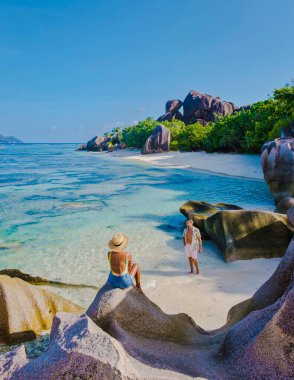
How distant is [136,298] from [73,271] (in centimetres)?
512

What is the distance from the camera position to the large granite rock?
16.0 m

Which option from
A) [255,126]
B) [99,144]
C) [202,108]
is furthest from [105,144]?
Answer: [255,126]

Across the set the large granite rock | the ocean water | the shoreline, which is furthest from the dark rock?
the large granite rock

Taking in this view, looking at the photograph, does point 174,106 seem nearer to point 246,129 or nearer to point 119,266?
point 246,129

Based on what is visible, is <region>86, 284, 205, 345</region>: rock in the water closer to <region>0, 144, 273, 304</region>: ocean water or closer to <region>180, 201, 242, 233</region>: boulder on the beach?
<region>0, 144, 273, 304</region>: ocean water

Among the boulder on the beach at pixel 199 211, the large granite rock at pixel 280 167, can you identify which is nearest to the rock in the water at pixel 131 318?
the boulder on the beach at pixel 199 211

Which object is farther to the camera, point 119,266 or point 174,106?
point 174,106

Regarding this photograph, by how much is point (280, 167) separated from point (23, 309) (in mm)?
14408

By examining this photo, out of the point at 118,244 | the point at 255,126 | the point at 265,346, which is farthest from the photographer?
the point at 255,126

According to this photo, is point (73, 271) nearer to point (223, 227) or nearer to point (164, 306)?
point (164, 306)

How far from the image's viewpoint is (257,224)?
8250 mm

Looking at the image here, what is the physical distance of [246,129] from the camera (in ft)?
119

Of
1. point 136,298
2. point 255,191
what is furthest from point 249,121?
point 136,298

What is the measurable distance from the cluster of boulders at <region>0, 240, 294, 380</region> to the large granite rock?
13.7 meters
